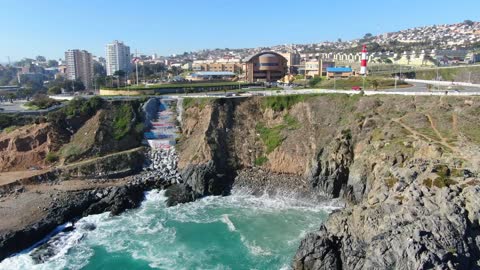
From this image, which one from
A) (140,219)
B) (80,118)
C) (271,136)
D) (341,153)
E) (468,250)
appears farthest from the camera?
(80,118)

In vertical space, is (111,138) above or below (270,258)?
above

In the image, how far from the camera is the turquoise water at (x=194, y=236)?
97.7ft

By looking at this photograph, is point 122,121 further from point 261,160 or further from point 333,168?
point 333,168

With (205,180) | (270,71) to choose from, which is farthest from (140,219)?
(270,71)

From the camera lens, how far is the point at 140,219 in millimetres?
37094

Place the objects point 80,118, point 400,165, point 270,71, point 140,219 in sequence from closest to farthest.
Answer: point 400,165 → point 140,219 → point 80,118 → point 270,71

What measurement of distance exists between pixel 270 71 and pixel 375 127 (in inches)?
2084

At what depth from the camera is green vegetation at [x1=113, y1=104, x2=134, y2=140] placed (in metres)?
50.6

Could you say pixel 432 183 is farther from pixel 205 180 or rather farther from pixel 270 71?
pixel 270 71

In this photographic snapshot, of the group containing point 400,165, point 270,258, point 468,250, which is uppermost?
point 400,165

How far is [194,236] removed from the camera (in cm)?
3369

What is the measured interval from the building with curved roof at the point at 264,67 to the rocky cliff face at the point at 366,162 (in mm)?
38124

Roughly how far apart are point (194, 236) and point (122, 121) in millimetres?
24301

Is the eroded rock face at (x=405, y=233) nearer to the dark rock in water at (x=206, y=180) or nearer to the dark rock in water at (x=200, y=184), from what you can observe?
the dark rock in water at (x=206, y=180)
